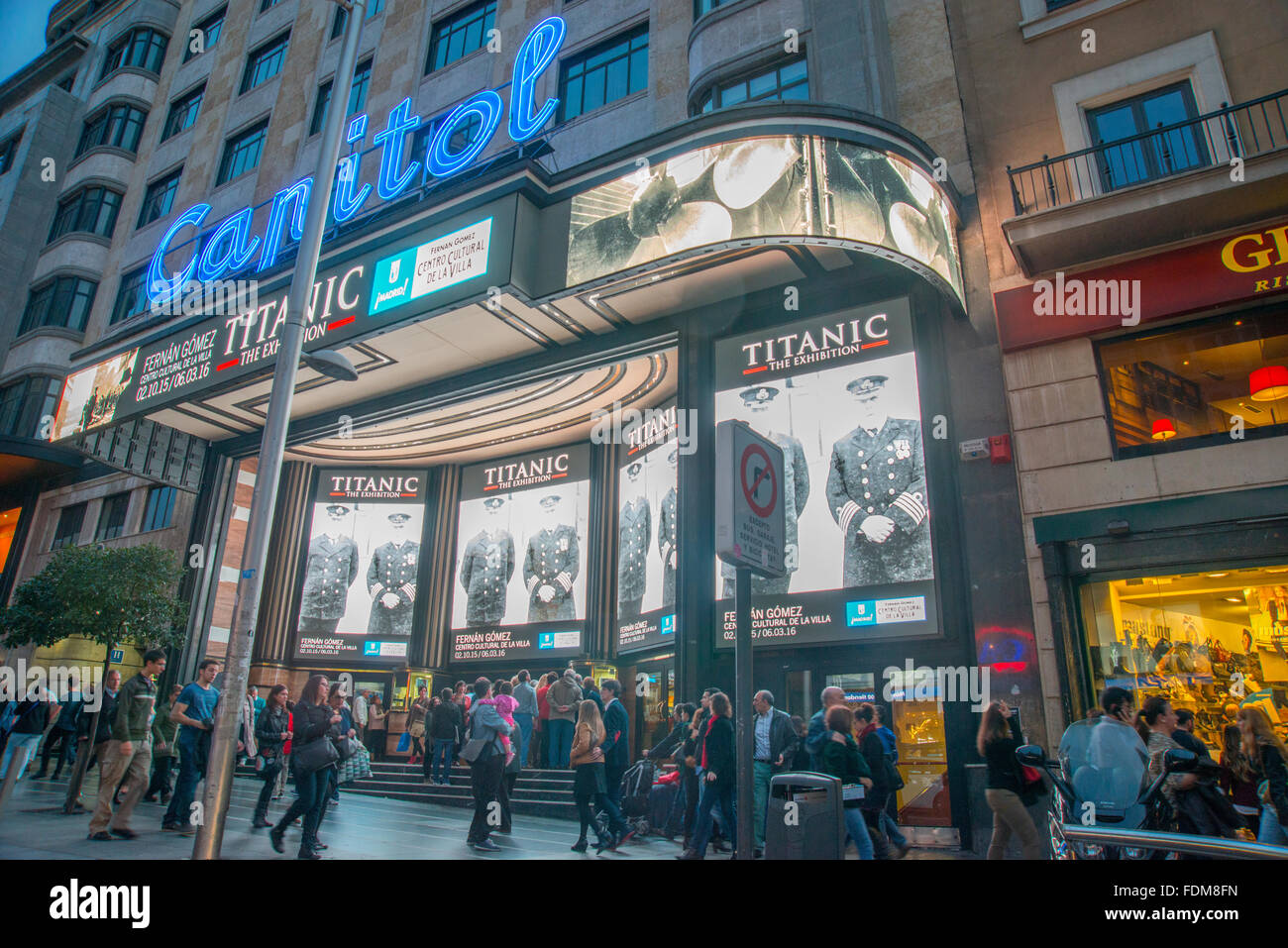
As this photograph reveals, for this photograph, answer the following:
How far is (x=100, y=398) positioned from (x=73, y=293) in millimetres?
12909

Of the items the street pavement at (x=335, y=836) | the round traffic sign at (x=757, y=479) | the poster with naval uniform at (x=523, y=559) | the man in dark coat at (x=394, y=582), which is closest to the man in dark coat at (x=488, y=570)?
the poster with naval uniform at (x=523, y=559)

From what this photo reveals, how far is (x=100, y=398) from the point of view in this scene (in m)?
18.6

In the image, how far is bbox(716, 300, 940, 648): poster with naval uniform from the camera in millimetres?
10703

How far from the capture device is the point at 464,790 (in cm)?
1495

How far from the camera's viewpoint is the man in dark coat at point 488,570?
21.7 meters

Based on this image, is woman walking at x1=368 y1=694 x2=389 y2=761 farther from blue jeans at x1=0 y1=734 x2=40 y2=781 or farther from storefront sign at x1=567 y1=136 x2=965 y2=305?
storefront sign at x1=567 y1=136 x2=965 y2=305

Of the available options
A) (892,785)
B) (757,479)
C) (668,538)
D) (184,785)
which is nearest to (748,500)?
(757,479)

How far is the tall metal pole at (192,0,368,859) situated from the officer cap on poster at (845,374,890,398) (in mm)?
7576

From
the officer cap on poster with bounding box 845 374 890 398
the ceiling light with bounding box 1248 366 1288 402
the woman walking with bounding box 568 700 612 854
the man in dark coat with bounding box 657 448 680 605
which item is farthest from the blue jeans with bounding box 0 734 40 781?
the ceiling light with bounding box 1248 366 1288 402

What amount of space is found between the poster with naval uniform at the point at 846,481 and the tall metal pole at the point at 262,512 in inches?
244

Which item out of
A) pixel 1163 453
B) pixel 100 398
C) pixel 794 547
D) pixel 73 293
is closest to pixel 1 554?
pixel 73 293
